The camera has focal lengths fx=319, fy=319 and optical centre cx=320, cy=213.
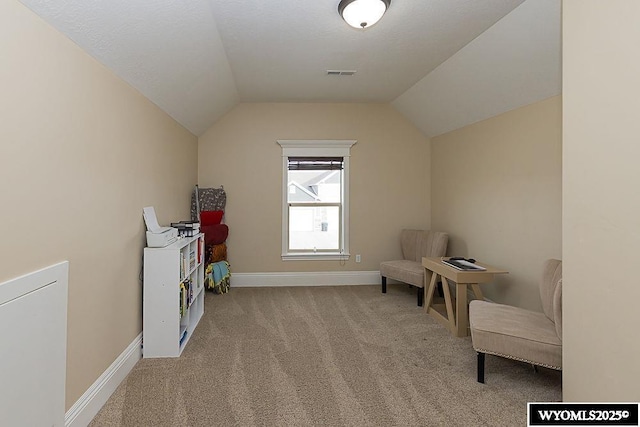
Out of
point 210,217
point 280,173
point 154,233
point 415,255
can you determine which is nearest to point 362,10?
point 154,233

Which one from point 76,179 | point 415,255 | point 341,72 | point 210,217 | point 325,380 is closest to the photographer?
point 76,179

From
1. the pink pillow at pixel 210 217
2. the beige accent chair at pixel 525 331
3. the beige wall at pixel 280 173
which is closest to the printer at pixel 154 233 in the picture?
the pink pillow at pixel 210 217

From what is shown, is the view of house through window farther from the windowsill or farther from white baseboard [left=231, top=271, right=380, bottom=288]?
white baseboard [left=231, top=271, right=380, bottom=288]

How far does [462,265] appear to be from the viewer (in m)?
3.17

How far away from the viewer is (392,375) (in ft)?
7.44

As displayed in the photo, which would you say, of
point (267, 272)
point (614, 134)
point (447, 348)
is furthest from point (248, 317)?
point (614, 134)

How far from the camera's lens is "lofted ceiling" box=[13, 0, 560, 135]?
183 cm

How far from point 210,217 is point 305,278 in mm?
1582

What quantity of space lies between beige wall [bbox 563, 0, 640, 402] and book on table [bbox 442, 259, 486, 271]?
4.79 feet

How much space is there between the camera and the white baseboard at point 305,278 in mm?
4559

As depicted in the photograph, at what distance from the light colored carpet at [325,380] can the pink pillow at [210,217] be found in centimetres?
128

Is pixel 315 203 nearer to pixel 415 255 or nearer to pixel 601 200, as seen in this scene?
pixel 415 255

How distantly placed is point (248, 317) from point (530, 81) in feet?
11.3

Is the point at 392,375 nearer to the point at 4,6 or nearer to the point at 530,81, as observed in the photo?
the point at 530,81
